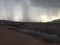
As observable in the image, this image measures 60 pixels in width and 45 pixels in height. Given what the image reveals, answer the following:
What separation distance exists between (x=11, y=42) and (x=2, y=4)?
1.85 m

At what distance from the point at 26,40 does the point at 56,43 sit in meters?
0.29

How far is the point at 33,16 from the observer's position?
293 cm

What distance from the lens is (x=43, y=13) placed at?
2881mm

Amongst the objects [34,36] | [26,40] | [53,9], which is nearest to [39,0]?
[53,9]

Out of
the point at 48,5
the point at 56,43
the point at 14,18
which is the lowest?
the point at 56,43

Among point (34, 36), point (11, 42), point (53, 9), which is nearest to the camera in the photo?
point (11, 42)

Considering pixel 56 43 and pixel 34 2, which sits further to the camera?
pixel 34 2

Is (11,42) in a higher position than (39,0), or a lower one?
lower

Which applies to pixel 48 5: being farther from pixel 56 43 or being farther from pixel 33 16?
pixel 56 43

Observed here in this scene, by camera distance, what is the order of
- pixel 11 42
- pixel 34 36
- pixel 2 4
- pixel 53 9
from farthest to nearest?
pixel 2 4 < pixel 53 9 < pixel 34 36 < pixel 11 42

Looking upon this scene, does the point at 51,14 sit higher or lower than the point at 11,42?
higher

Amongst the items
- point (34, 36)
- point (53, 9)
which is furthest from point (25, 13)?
point (34, 36)

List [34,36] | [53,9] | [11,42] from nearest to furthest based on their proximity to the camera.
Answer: [11,42]
[34,36]
[53,9]

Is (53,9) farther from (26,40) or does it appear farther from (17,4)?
(26,40)
